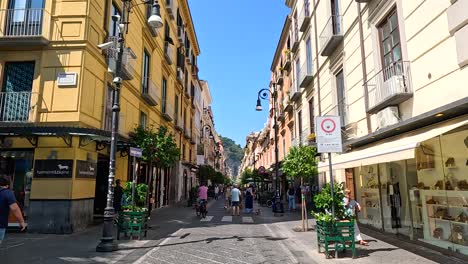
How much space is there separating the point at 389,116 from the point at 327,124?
2.56 meters

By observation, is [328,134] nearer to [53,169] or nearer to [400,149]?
[400,149]

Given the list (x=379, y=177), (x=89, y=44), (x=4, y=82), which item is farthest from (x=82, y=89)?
(x=379, y=177)

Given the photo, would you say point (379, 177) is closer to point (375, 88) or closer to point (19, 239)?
point (375, 88)

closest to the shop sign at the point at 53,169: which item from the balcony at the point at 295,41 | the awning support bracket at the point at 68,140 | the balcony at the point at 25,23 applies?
the awning support bracket at the point at 68,140

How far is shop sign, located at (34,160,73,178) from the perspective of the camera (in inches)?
444

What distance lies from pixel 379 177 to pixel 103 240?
8533 mm

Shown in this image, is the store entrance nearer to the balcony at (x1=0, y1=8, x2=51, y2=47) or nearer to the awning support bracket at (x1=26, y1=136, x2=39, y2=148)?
the awning support bracket at (x1=26, y1=136, x2=39, y2=148)

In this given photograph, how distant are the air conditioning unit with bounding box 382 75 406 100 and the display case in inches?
105

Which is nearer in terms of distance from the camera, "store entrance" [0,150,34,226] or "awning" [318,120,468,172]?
"awning" [318,120,468,172]

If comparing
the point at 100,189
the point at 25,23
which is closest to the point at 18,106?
the point at 25,23

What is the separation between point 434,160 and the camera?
27.7 feet

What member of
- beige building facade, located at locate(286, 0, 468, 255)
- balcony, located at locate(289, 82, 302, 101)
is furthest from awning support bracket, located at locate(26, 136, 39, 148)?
balcony, located at locate(289, 82, 302, 101)

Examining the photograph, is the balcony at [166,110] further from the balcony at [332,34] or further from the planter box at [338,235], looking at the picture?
the planter box at [338,235]

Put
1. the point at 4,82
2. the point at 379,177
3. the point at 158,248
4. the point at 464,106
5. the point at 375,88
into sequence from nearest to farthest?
the point at 464,106
the point at 158,248
the point at 375,88
the point at 379,177
the point at 4,82
